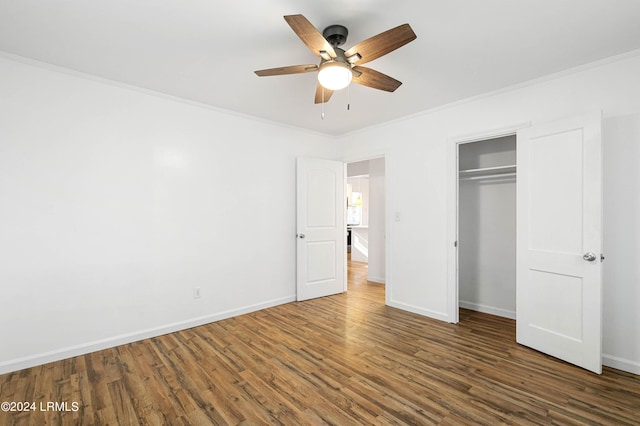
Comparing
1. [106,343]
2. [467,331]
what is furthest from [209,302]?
[467,331]

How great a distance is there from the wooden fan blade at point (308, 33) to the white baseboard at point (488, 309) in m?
3.63

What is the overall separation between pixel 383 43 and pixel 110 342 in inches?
137

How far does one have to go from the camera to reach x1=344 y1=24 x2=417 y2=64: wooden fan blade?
1.71m

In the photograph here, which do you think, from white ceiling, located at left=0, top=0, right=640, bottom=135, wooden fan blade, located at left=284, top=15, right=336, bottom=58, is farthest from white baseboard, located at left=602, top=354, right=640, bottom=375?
wooden fan blade, located at left=284, top=15, right=336, bottom=58

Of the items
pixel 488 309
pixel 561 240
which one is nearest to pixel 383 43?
pixel 561 240

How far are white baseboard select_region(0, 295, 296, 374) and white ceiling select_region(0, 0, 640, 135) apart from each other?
2.51 meters

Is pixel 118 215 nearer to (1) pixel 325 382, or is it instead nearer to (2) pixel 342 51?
(1) pixel 325 382

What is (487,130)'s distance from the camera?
329 cm

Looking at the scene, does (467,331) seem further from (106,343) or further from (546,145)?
(106,343)

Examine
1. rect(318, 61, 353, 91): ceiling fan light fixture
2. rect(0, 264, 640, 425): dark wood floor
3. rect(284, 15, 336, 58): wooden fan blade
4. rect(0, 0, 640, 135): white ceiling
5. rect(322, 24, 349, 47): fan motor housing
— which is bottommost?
rect(0, 264, 640, 425): dark wood floor

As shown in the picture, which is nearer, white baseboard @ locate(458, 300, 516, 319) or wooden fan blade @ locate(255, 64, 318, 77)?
wooden fan blade @ locate(255, 64, 318, 77)

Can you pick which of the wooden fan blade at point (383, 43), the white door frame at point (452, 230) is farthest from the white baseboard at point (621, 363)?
the wooden fan blade at point (383, 43)

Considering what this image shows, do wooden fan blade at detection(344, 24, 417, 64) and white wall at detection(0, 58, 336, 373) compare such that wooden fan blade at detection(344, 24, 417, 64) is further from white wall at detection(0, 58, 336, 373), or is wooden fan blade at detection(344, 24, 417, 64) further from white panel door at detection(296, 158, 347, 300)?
white panel door at detection(296, 158, 347, 300)

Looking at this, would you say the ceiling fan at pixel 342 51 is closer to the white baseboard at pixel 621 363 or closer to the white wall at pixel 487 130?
the white wall at pixel 487 130
